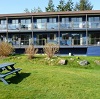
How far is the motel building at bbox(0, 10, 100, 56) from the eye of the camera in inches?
1431

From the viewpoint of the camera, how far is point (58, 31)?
37.1 metres

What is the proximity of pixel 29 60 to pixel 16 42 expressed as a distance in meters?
14.2

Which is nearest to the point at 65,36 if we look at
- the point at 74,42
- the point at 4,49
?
the point at 74,42

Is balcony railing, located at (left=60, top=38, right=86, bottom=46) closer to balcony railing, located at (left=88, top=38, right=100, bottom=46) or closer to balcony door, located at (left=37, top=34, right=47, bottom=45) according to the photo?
balcony railing, located at (left=88, top=38, right=100, bottom=46)

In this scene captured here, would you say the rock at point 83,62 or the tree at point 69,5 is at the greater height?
the tree at point 69,5

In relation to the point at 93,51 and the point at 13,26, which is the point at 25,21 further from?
the point at 93,51

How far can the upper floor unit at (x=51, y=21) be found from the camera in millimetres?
36844

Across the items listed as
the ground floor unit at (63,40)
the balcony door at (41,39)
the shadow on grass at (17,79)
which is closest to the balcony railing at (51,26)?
the ground floor unit at (63,40)

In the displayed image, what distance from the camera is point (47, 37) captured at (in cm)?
3906

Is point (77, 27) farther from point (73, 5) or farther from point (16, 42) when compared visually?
point (73, 5)

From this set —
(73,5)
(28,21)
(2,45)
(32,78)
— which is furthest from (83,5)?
(32,78)

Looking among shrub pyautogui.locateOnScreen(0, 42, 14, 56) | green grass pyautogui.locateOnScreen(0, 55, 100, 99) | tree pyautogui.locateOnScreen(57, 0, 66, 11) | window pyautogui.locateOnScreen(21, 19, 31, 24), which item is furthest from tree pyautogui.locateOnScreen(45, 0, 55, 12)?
green grass pyautogui.locateOnScreen(0, 55, 100, 99)

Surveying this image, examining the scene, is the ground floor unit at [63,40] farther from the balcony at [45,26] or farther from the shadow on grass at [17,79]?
the shadow on grass at [17,79]

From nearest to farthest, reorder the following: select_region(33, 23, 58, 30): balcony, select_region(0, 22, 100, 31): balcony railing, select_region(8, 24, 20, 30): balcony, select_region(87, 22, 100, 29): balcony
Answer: select_region(87, 22, 100, 29): balcony < select_region(0, 22, 100, 31): balcony railing < select_region(33, 23, 58, 30): balcony < select_region(8, 24, 20, 30): balcony
